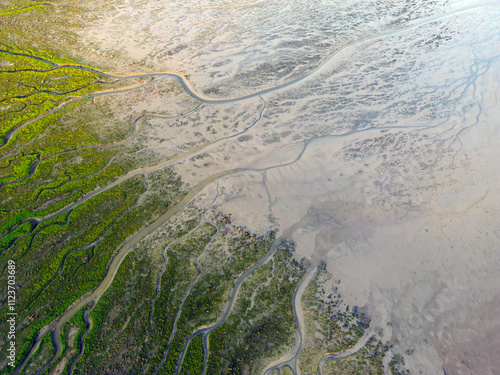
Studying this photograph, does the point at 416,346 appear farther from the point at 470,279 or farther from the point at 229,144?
the point at 229,144

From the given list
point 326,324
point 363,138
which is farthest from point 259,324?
point 363,138

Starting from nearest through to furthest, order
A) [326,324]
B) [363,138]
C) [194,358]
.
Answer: [194,358] → [326,324] → [363,138]

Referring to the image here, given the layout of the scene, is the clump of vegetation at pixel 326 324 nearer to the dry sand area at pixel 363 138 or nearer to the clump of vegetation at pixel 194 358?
the dry sand area at pixel 363 138

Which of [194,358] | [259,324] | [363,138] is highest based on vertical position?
[363,138]

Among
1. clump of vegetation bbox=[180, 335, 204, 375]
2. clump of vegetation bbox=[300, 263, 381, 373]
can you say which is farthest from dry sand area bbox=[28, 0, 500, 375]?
clump of vegetation bbox=[180, 335, 204, 375]

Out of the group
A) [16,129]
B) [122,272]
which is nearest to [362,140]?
[122,272]

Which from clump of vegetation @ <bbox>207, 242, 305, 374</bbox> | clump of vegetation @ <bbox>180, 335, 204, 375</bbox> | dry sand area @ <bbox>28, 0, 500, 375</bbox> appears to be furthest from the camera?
dry sand area @ <bbox>28, 0, 500, 375</bbox>

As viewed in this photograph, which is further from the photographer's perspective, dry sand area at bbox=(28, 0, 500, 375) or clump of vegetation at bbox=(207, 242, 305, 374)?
dry sand area at bbox=(28, 0, 500, 375)

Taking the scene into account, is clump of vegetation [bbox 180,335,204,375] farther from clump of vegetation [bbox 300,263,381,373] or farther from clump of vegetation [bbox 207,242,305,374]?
clump of vegetation [bbox 300,263,381,373]

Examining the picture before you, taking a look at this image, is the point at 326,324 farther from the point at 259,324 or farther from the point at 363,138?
the point at 363,138
